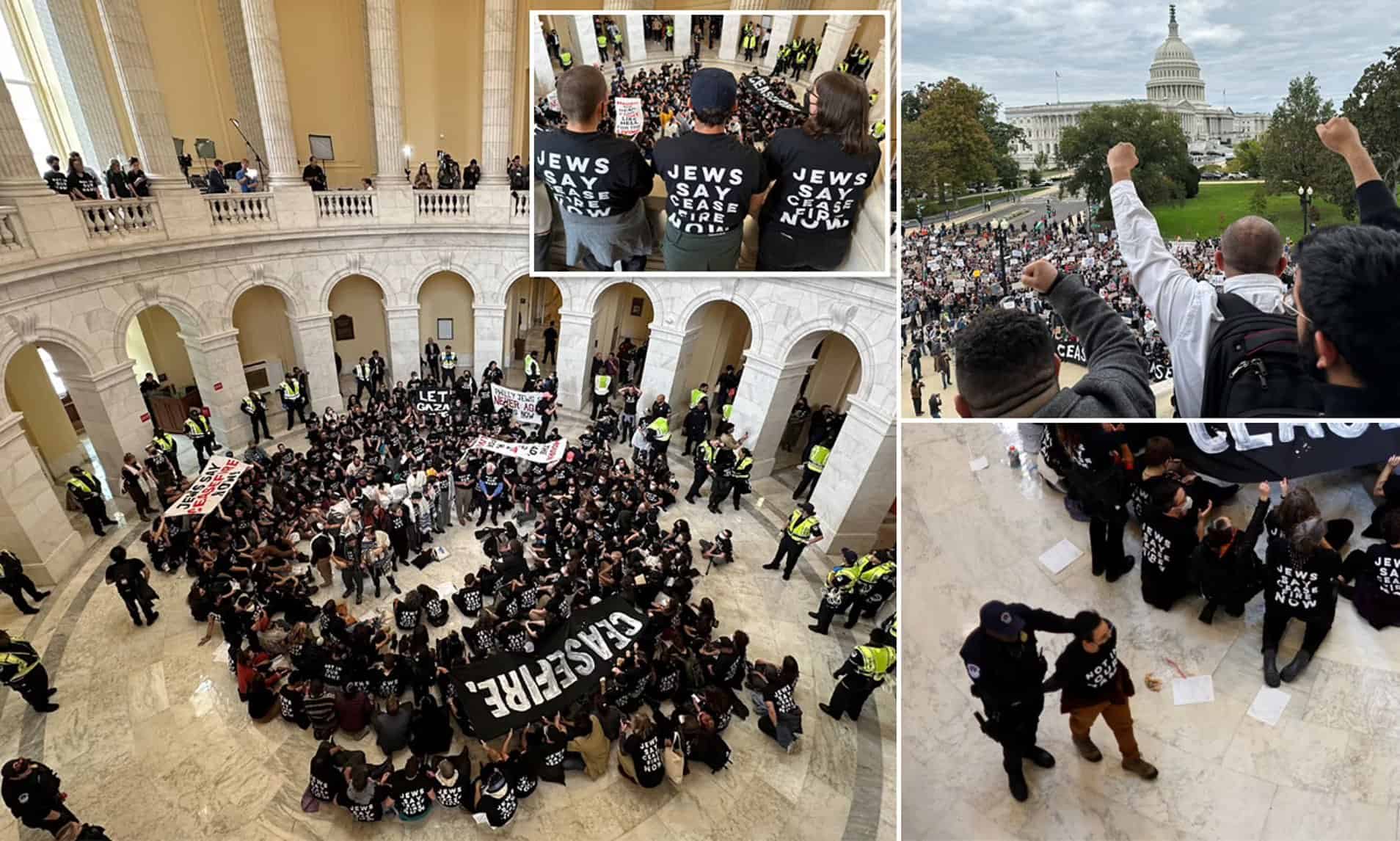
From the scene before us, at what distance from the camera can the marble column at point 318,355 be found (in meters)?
19.7

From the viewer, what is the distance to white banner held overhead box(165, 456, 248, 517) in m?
12.1

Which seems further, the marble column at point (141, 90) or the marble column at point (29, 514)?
the marble column at point (141, 90)

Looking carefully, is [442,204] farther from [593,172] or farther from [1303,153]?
[1303,153]

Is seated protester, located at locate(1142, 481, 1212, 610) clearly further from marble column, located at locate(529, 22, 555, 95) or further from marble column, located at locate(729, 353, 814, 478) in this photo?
marble column, located at locate(729, 353, 814, 478)

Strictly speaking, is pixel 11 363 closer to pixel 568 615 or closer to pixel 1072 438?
pixel 568 615

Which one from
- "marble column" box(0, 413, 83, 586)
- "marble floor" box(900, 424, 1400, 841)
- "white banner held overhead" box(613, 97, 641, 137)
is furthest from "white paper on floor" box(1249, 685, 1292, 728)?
"marble column" box(0, 413, 83, 586)

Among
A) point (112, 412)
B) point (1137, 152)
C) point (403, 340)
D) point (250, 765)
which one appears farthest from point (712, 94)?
point (403, 340)

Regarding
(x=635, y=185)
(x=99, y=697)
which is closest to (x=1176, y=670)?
(x=635, y=185)

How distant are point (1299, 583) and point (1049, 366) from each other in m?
2.72

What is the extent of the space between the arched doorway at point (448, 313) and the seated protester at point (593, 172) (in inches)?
638

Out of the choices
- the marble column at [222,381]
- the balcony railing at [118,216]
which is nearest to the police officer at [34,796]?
the balcony railing at [118,216]

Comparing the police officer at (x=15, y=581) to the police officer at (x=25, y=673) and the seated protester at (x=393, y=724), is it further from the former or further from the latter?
the seated protester at (x=393, y=724)

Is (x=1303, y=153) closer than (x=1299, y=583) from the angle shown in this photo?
No

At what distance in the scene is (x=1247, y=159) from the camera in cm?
597
